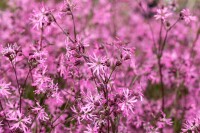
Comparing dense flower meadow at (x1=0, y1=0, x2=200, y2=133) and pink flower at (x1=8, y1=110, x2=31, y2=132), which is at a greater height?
dense flower meadow at (x1=0, y1=0, x2=200, y2=133)

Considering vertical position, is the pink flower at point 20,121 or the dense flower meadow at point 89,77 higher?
the dense flower meadow at point 89,77

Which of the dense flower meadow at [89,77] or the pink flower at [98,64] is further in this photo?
the dense flower meadow at [89,77]

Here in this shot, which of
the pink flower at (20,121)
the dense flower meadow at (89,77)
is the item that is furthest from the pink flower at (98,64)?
the pink flower at (20,121)

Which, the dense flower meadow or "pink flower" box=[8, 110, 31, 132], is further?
the dense flower meadow

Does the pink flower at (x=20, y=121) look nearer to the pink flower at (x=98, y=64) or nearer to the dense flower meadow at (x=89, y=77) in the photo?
the dense flower meadow at (x=89, y=77)

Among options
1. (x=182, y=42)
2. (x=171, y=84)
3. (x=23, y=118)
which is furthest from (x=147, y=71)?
(x=182, y=42)

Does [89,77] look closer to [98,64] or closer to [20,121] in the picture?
[98,64]

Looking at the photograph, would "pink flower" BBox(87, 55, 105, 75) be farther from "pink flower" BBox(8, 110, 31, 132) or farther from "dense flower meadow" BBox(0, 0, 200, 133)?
"pink flower" BBox(8, 110, 31, 132)

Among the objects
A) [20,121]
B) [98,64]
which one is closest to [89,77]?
[98,64]

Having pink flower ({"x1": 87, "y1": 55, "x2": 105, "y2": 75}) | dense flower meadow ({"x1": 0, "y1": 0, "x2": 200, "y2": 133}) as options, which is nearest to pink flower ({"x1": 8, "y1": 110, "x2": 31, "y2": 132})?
dense flower meadow ({"x1": 0, "y1": 0, "x2": 200, "y2": 133})
